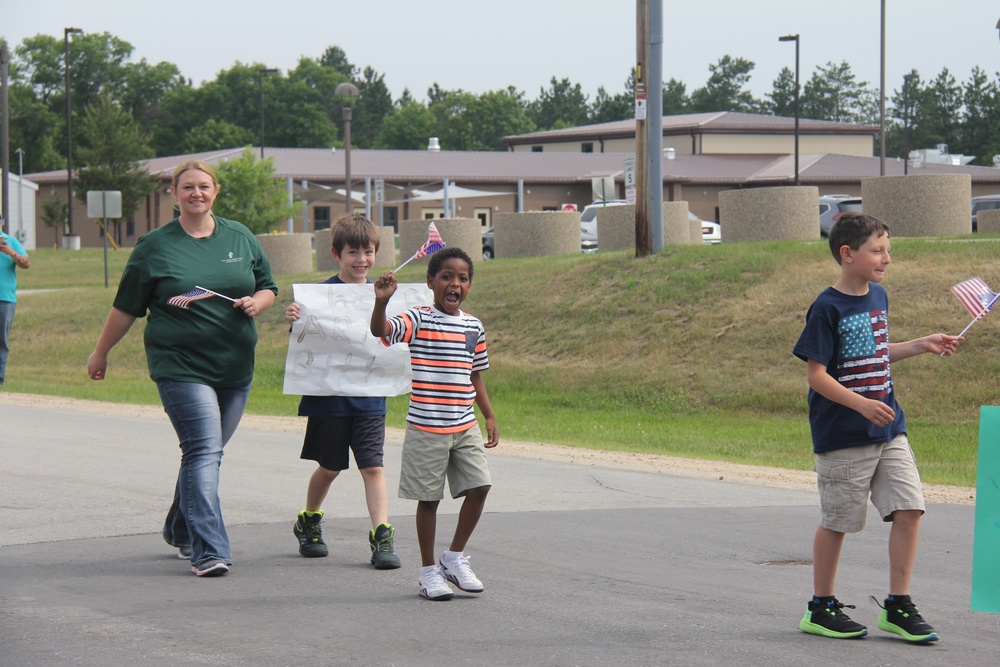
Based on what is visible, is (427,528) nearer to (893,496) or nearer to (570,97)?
(893,496)

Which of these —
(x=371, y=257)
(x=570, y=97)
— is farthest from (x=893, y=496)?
(x=570, y=97)

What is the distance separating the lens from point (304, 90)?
4026 inches

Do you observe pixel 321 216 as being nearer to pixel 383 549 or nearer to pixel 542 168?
pixel 542 168

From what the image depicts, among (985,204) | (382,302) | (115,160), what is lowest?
(382,302)

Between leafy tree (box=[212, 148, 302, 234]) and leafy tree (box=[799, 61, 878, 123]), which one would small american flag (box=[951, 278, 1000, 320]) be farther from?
leafy tree (box=[799, 61, 878, 123])

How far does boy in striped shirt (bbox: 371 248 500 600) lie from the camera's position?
589 cm

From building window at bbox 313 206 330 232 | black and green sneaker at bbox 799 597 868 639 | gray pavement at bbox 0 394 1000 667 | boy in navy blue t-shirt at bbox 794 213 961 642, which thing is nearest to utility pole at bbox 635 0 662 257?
gray pavement at bbox 0 394 1000 667

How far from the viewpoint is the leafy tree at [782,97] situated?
148 metres

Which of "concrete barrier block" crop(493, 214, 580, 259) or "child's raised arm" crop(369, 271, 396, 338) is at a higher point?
"concrete barrier block" crop(493, 214, 580, 259)

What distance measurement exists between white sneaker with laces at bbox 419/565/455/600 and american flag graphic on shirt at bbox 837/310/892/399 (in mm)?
1972

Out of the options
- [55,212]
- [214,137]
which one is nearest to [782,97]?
[214,137]

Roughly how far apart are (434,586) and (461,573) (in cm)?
19

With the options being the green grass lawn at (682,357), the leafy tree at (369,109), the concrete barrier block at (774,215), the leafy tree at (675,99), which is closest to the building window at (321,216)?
the green grass lawn at (682,357)

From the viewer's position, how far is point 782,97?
490 feet
